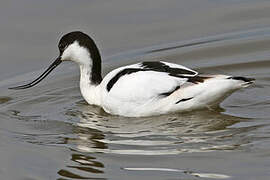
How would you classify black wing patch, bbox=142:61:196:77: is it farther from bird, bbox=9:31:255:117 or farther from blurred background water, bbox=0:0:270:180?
blurred background water, bbox=0:0:270:180

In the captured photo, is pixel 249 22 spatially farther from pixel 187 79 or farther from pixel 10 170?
pixel 10 170

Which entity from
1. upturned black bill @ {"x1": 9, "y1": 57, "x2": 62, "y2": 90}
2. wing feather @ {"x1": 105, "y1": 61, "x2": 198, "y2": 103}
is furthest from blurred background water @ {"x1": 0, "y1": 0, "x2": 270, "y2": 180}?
wing feather @ {"x1": 105, "y1": 61, "x2": 198, "y2": 103}

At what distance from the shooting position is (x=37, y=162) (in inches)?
369

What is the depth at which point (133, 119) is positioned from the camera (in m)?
10.7

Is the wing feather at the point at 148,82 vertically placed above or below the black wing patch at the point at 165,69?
below

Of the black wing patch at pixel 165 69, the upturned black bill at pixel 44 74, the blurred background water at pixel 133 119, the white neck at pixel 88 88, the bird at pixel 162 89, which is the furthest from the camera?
the upturned black bill at pixel 44 74

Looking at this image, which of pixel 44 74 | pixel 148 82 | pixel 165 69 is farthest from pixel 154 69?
pixel 44 74

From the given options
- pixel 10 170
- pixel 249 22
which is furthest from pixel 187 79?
pixel 249 22

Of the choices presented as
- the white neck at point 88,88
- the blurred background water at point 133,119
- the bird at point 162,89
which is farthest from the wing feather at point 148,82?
the white neck at point 88,88

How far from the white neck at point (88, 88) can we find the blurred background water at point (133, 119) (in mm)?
163

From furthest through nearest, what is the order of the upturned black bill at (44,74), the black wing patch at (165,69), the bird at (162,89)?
the upturned black bill at (44,74), the black wing patch at (165,69), the bird at (162,89)

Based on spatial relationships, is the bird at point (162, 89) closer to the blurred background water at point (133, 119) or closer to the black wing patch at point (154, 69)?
the black wing patch at point (154, 69)

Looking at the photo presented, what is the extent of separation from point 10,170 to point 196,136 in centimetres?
223

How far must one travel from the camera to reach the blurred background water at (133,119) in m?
9.05
